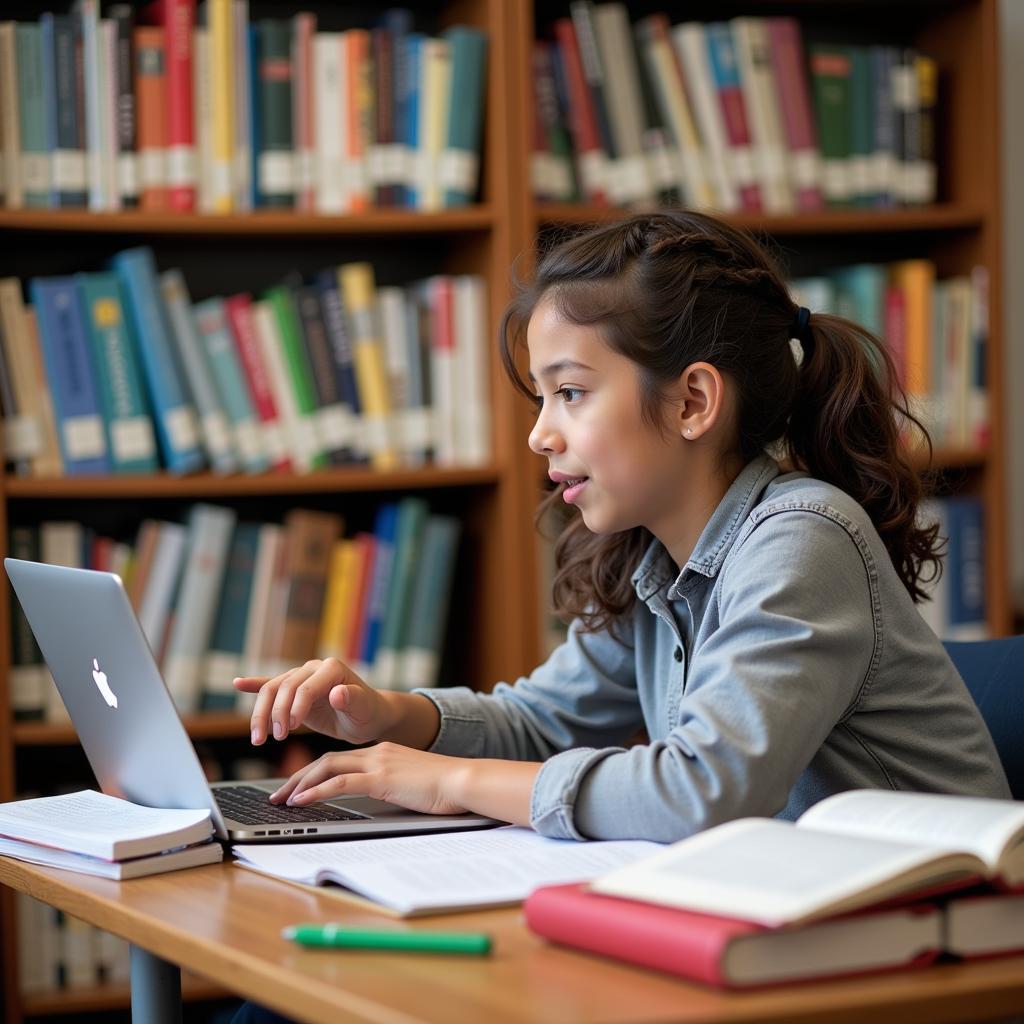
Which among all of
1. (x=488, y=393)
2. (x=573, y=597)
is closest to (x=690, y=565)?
(x=573, y=597)

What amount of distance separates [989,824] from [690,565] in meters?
0.54

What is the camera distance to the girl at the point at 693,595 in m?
1.08

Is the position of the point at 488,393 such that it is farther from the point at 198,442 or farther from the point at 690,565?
the point at 690,565

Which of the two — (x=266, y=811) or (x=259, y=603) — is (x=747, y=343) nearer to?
(x=266, y=811)

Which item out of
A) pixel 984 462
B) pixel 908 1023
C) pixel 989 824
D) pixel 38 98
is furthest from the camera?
pixel 984 462

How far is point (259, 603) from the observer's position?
2367 mm

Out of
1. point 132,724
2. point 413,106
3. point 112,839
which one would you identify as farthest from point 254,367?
point 112,839

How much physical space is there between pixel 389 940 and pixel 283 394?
1637 millimetres

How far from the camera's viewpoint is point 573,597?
1.56 m

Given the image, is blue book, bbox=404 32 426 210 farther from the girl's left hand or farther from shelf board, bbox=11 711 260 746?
the girl's left hand

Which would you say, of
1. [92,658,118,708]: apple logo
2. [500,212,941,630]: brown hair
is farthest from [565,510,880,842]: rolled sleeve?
[92,658,118,708]: apple logo

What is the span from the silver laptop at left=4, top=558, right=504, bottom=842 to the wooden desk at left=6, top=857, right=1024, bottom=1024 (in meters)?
0.22

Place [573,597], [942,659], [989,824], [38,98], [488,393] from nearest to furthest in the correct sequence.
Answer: [989,824] < [942,659] < [573,597] < [38,98] < [488,393]

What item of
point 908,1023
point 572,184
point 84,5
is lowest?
point 908,1023
